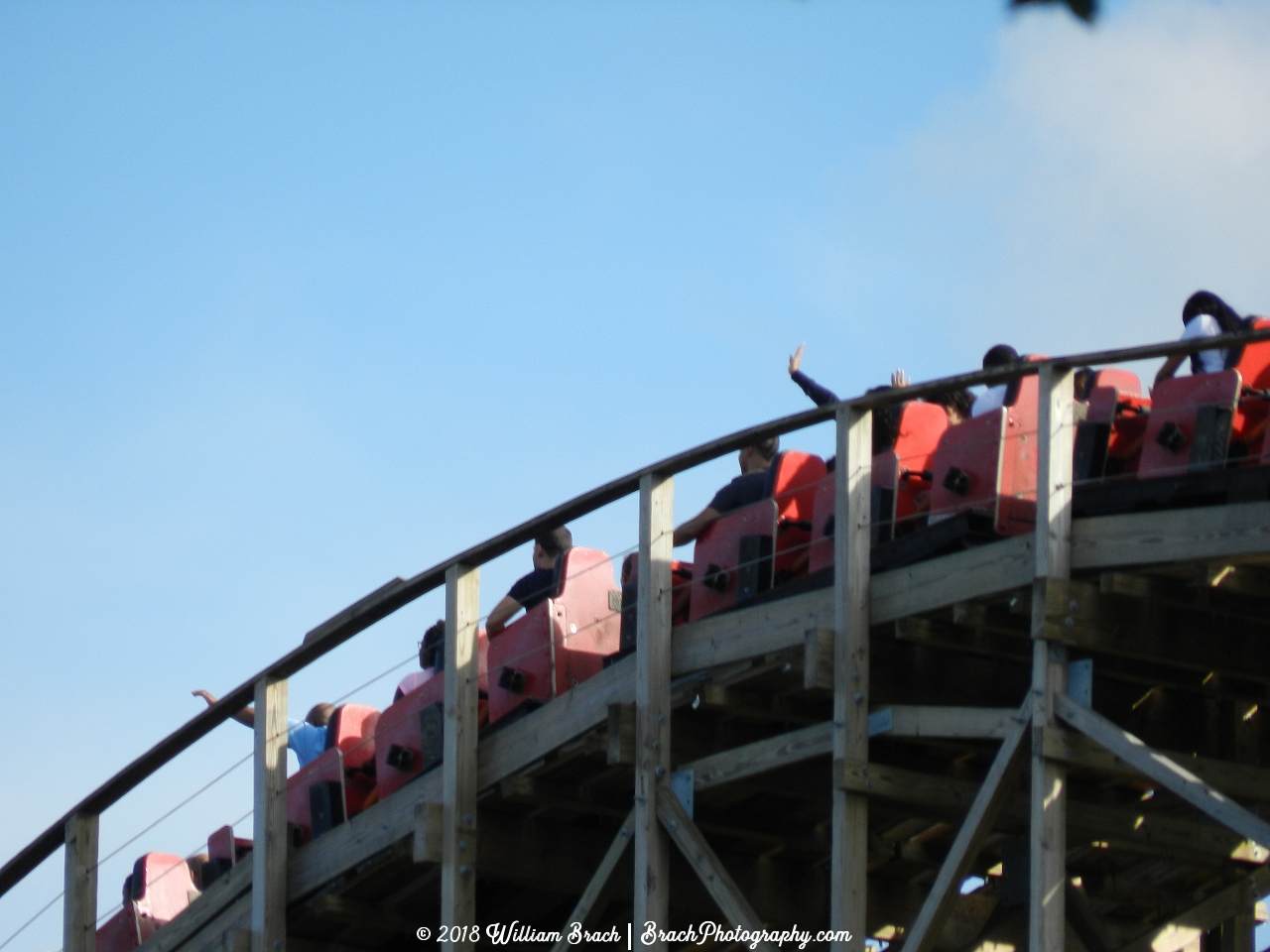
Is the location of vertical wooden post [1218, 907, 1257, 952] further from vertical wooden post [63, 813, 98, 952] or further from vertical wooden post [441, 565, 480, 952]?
vertical wooden post [63, 813, 98, 952]

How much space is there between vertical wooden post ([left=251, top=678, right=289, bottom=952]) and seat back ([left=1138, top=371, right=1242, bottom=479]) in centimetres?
483

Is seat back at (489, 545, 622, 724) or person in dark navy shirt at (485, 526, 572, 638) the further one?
person in dark navy shirt at (485, 526, 572, 638)

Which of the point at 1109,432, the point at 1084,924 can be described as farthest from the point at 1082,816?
the point at 1109,432

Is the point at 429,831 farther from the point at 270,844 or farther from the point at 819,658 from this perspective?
the point at 819,658

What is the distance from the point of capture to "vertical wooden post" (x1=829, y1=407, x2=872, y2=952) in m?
7.99

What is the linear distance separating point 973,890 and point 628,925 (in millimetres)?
1869

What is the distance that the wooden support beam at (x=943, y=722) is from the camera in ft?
25.0

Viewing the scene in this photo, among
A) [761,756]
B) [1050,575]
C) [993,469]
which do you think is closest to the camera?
[1050,575]

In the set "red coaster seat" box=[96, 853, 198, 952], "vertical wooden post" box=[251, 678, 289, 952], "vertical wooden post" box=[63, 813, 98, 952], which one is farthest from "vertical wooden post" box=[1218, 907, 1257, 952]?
"vertical wooden post" box=[63, 813, 98, 952]

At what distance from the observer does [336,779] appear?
10508mm

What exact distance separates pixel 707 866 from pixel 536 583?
2054 millimetres

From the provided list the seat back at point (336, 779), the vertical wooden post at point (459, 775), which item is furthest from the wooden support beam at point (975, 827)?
the seat back at point (336, 779)

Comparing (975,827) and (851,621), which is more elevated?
(851,621)

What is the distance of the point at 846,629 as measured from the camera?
26.7 ft
